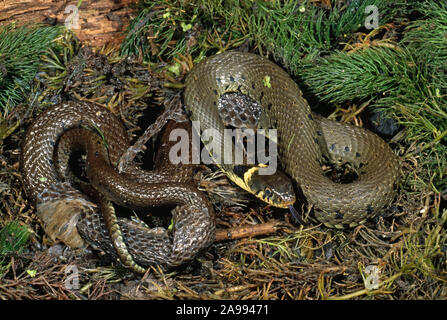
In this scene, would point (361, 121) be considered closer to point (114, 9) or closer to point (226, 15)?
point (226, 15)

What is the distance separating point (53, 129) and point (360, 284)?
2.99m

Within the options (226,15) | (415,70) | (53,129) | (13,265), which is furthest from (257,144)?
(13,265)

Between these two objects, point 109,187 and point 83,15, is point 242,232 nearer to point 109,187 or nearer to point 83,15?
point 109,187

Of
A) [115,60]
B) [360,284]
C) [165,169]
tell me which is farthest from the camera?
[115,60]

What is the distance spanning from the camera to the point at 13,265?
4.02m

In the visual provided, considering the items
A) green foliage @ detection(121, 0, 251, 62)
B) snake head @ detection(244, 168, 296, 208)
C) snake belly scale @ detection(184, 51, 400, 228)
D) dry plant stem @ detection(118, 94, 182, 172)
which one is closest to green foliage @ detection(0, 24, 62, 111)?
green foliage @ detection(121, 0, 251, 62)

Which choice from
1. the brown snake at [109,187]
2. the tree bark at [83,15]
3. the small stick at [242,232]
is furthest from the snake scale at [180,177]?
the tree bark at [83,15]

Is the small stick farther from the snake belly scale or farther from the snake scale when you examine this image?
the snake belly scale

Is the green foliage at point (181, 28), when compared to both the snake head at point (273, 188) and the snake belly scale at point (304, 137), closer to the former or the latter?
the snake belly scale at point (304, 137)

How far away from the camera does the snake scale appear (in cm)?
419

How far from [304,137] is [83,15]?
8.10ft

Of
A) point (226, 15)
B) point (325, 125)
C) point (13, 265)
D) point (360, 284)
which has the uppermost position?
point (226, 15)

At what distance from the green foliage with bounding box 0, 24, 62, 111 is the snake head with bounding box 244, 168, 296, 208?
2.26 metres

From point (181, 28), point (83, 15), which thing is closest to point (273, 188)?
point (181, 28)
